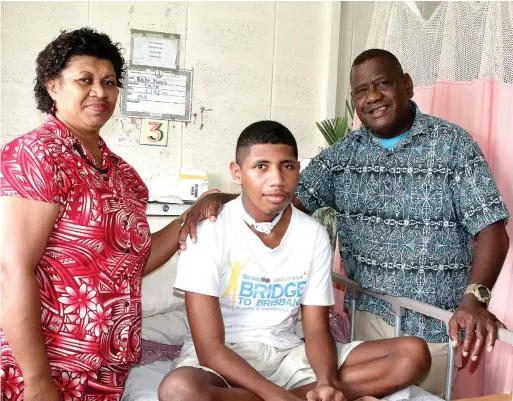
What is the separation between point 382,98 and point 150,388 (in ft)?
4.84

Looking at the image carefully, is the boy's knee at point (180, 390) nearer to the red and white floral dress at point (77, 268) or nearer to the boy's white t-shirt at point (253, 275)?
the red and white floral dress at point (77, 268)

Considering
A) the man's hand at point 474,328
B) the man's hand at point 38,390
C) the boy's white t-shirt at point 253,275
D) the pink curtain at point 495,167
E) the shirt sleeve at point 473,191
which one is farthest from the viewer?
the pink curtain at point 495,167

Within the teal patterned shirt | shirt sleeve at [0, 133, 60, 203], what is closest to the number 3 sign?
the teal patterned shirt

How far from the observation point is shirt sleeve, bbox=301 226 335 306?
6.68ft

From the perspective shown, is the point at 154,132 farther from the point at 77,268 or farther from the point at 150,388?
the point at 77,268

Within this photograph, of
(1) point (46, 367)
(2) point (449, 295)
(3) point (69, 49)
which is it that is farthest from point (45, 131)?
(2) point (449, 295)

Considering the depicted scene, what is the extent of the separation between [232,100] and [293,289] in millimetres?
2238

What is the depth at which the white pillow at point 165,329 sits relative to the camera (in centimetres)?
275

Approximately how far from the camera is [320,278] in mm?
2053

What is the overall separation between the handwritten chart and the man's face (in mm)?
1721

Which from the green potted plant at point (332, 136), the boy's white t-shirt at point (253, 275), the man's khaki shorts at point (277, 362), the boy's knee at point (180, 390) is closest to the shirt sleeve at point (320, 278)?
the boy's white t-shirt at point (253, 275)

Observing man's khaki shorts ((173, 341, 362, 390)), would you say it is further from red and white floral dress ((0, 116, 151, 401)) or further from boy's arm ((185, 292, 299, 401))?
red and white floral dress ((0, 116, 151, 401))

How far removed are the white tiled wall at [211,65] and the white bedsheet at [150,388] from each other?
5.83ft

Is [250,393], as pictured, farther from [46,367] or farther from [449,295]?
[449,295]
